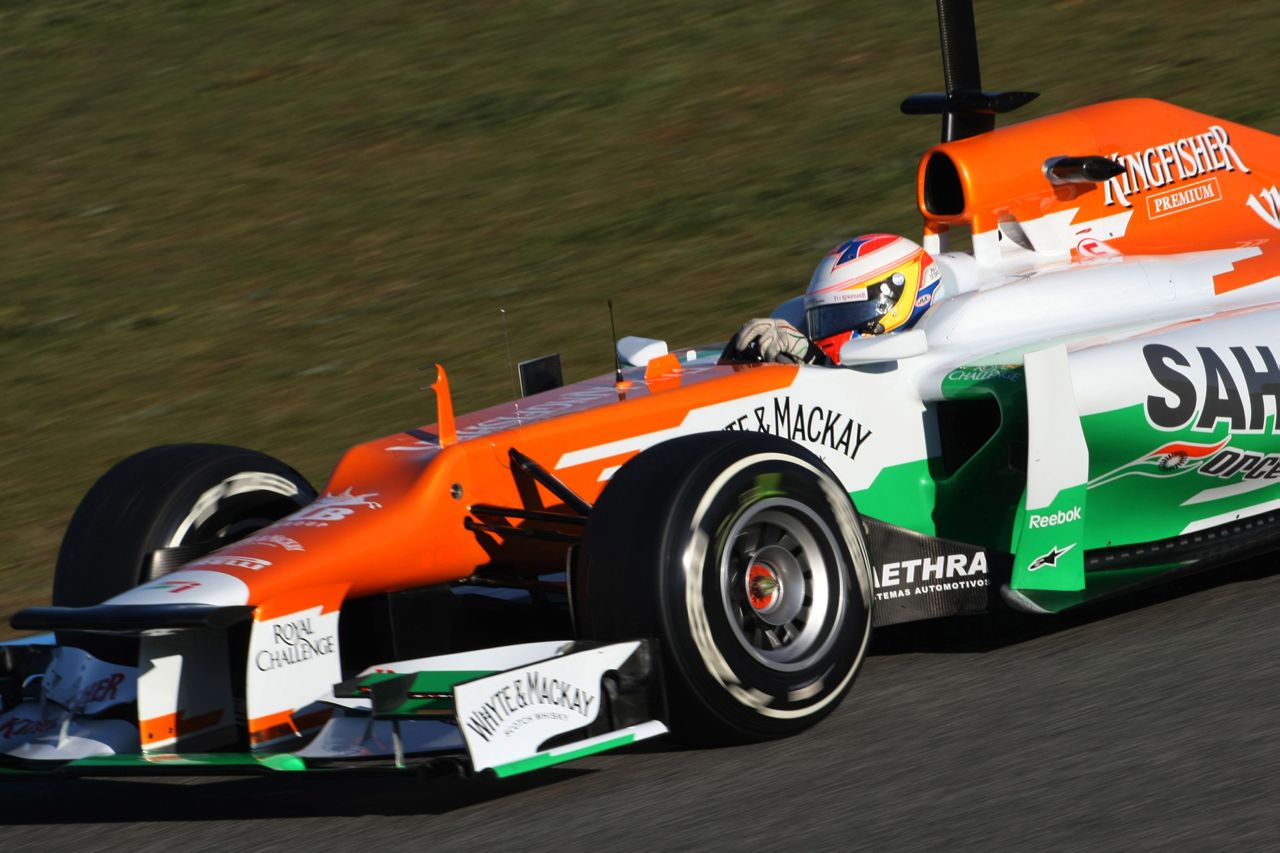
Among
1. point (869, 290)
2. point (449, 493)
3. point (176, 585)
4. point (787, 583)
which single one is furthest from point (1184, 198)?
point (176, 585)

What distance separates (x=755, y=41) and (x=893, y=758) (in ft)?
37.9

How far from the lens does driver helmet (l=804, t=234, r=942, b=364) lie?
6.31 m

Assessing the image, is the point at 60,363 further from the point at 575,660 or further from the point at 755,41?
the point at 575,660

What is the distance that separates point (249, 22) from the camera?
18141mm

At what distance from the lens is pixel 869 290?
6.31 meters

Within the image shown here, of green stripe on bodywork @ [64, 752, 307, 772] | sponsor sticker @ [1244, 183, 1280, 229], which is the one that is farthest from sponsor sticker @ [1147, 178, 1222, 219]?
green stripe on bodywork @ [64, 752, 307, 772]

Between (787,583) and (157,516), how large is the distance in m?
1.97

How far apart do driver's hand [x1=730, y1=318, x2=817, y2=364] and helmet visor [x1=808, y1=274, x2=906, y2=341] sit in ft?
0.83

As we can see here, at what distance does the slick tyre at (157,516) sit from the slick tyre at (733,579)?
147 centimetres

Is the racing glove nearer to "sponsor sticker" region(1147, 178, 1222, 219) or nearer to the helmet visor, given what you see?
the helmet visor

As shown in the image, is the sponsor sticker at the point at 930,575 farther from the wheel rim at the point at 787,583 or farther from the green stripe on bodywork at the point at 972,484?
the wheel rim at the point at 787,583

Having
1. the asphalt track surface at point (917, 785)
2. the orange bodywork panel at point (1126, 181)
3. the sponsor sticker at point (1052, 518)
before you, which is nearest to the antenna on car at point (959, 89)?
the orange bodywork panel at point (1126, 181)

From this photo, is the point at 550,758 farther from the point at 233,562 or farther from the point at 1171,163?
the point at 1171,163

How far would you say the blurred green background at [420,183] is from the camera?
10.8 metres
